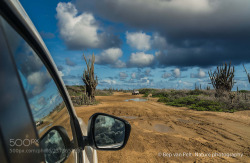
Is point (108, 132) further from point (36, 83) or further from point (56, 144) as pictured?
point (36, 83)

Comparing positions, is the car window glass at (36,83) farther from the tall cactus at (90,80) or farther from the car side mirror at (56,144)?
the tall cactus at (90,80)

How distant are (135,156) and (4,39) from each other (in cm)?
378

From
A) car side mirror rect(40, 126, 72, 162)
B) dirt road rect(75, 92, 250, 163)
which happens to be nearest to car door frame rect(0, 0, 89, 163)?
car side mirror rect(40, 126, 72, 162)

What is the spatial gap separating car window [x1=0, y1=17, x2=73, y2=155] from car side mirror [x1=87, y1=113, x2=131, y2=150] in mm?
380

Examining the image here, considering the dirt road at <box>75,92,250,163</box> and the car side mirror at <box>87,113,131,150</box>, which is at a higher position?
the car side mirror at <box>87,113,131,150</box>

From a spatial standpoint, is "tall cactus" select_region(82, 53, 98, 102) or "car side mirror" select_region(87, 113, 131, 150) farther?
"tall cactus" select_region(82, 53, 98, 102)

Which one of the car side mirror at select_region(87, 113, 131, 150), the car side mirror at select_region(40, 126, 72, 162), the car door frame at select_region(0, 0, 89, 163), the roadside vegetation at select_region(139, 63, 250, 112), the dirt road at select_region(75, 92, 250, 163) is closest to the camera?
the car door frame at select_region(0, 0, 89, 163)

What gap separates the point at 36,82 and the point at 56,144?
1.35 ft

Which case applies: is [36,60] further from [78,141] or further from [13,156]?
[78,141]

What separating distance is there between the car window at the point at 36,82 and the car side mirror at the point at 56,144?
0.12 feet

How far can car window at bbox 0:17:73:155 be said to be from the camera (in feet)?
2.30

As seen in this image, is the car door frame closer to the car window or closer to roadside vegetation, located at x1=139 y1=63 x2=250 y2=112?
the car window

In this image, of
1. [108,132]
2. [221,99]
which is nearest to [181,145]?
[108,132]

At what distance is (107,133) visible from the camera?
5.49 feet
